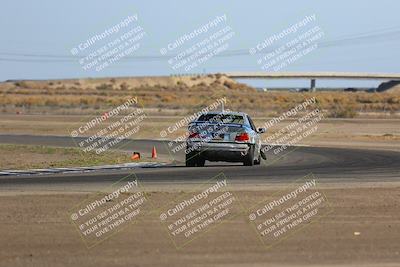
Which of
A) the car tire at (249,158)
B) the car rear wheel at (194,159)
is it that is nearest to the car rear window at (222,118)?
the car tire at (249,158)

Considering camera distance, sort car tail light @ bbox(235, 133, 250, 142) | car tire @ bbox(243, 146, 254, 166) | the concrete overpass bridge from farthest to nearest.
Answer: the concrete overpass bridge, car tire @ bbox(243, 146, 254, 166), car tail light @ bbox(235, 133, 250, 142)

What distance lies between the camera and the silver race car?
77.9 feet

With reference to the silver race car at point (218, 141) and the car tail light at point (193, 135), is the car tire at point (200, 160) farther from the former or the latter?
the car tail light at point (193, 135)

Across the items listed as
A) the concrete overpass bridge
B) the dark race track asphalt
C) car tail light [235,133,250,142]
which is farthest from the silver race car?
the concrete overpass bridge

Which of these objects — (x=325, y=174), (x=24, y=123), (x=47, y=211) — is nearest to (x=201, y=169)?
(x=325, y=174)

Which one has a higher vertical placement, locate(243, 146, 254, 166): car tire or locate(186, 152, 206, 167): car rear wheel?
locate(186, 152, 206, 167): car rear wheel

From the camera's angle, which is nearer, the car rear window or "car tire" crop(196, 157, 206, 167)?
"car tire" crop(196, 157, 206, 167)

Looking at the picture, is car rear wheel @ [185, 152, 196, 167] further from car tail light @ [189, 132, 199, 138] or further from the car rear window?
the car rear window

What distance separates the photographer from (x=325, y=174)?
2139cm

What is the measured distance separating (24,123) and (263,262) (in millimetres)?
54176

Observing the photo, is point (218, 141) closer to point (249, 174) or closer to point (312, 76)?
point (249, 174)

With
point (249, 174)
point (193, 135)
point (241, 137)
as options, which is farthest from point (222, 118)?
point (249, 174)

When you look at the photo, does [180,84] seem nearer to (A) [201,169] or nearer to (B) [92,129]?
(B) [92,129]

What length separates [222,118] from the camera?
24.5 metres
